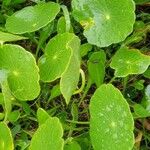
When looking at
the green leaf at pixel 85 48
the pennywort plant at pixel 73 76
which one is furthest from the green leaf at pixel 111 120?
the green leaf at pixel 85 48

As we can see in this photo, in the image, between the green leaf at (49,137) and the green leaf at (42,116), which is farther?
the green leaf at (42,116)

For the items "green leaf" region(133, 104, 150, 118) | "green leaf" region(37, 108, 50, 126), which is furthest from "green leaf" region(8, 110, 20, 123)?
"green leaf" region(133, 104, 150, 118)

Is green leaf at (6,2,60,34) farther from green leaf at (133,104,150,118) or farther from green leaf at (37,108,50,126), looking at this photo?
green leaf at (133,104,150,118)

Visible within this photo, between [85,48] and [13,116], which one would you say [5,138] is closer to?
[13,116]

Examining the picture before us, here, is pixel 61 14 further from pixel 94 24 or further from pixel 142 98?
pixel 142 98

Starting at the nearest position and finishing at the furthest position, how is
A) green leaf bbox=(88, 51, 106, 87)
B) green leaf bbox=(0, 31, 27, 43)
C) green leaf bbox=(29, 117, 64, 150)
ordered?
green leaf bbox=(29, 117, 64, 150) < green leaf bbox=(0, 31, 27, 43) < green leaf bbox=(88, 51, 106, 87)

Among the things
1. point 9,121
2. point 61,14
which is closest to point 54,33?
point 61,14

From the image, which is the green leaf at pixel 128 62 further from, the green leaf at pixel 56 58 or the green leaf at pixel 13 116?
the green leaf at pixel 13 116
